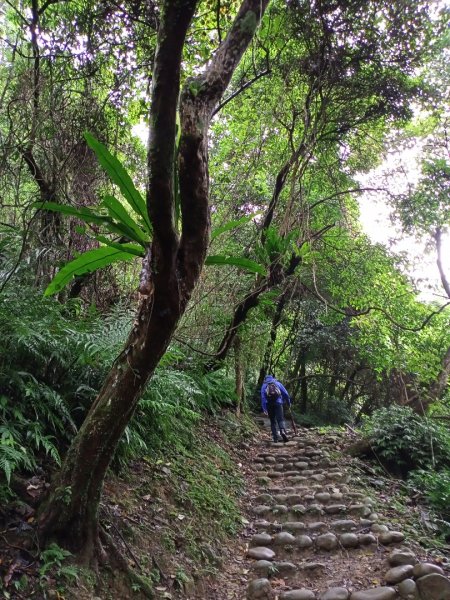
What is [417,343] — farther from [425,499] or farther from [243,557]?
[243,557]

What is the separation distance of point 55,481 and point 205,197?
1.85 m

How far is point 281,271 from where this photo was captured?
6.27 meters

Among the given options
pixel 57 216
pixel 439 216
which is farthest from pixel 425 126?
pixel 57 216

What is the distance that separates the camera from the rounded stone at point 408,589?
2691mm

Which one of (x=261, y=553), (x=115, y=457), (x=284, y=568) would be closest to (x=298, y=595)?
(x=284, y=568)

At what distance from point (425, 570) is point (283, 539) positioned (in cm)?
131

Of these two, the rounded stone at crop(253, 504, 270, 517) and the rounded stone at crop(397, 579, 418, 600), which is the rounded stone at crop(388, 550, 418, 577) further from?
the rounded stone at crop(253, 504, 270, 517)

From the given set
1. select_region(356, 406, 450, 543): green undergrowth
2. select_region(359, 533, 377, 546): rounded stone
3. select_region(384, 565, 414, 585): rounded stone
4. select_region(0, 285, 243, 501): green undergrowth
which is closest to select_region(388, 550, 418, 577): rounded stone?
select_region(384, 565, 414, 585): rounded stone

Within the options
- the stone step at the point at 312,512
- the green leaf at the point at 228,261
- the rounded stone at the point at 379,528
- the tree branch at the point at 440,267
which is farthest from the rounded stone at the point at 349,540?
the tree branch at the point at 440,267

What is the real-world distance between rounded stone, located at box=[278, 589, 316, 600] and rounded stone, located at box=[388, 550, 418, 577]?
685 millimetres

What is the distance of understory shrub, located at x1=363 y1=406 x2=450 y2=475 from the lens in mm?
5961

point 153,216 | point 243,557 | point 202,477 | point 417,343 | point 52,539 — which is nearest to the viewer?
point 153,216

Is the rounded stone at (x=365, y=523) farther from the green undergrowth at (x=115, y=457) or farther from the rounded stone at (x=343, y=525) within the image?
the green undergrowth at (x=115, y=457)

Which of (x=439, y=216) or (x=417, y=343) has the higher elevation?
(x=439, y=216)
